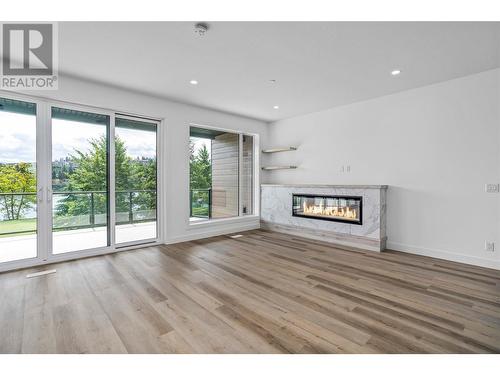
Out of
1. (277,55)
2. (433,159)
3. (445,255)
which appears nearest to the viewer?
(277,55)

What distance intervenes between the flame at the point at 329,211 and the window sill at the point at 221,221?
1406 mm

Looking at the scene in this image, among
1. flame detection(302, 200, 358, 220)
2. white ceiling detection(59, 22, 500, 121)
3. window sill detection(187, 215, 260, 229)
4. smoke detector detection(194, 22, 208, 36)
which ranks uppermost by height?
white ceiling detection(59, 22, 500, 121)

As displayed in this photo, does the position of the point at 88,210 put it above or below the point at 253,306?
above

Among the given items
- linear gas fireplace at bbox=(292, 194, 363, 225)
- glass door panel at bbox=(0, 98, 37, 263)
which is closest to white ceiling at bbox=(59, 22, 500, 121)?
glass door panel at bbox=(0, 98, 37, 263)

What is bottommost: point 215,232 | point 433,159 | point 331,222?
point 215,232

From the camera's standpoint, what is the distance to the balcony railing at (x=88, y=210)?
3490 mm

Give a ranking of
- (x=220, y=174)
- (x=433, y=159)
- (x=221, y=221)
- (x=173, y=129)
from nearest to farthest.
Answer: (x=433, y=159) → (x=173, y=129) → (x=221, y=221) → (x=220, y=174)

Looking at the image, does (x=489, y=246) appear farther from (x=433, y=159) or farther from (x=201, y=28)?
(x=201, y=28)

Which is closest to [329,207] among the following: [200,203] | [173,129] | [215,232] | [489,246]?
[489,246]

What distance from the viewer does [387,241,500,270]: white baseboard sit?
3421 mm

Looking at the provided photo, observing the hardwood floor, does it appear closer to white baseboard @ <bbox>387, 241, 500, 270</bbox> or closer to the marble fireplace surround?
white baseboard @ <bbox>387, 241, 500, 270</bbox>

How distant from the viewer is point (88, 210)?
4.03 metres

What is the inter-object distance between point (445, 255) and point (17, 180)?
646 centimetres
